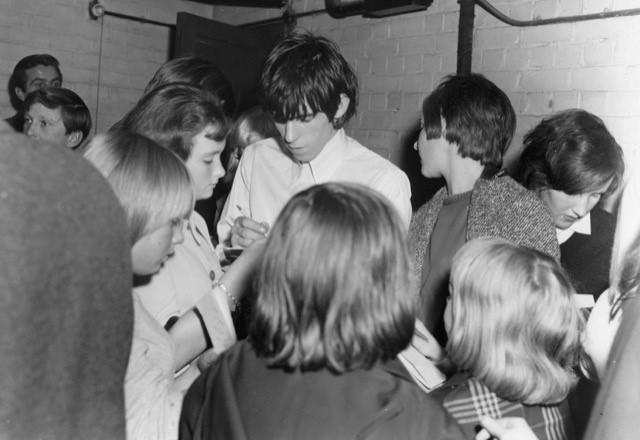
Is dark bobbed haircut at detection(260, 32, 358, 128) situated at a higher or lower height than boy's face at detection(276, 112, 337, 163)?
higher

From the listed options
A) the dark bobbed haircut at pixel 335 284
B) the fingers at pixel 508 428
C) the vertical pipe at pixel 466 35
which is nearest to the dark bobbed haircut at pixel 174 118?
the dark bobbed haircut at pixel 335 284

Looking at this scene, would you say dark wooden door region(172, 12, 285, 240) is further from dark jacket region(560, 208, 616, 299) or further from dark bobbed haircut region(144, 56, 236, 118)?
dark jacket region(560, 208, 616, 299)

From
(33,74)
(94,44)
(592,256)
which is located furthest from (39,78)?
(592,256)

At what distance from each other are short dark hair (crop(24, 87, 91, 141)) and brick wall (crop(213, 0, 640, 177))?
1.91m

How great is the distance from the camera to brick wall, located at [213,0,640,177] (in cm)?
294

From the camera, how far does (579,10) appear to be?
121 inches

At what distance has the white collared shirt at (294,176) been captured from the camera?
212 centimetres

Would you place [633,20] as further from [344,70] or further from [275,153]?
[275,153]

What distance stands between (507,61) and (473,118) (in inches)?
62.3

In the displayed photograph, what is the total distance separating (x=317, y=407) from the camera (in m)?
0.97

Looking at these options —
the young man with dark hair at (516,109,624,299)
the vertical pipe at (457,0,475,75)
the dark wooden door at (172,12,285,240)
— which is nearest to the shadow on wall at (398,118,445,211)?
the vertical pipe at (457,0,475,75)

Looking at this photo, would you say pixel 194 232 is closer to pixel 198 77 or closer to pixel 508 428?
pixel 198 77

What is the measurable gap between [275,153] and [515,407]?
58.1 inches

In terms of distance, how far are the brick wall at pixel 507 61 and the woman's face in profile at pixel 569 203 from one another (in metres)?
0.79
